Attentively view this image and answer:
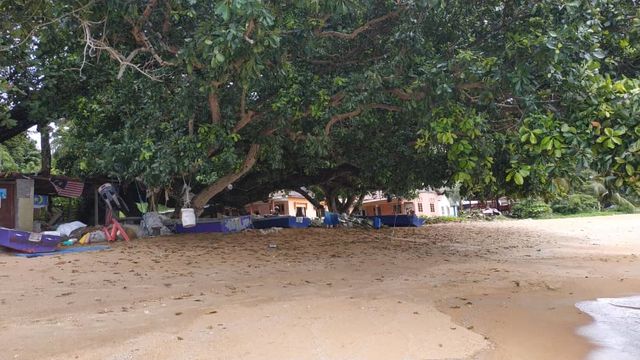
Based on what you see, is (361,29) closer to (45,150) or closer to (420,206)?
(45,150)

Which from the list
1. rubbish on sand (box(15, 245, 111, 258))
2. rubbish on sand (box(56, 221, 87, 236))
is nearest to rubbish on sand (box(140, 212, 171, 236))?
rubbish on sand (box(56, 221, 87, 236))

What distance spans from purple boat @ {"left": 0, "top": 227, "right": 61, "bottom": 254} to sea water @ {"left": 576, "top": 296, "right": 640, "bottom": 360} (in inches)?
414

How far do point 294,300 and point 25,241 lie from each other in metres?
7.00

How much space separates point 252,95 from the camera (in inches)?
412

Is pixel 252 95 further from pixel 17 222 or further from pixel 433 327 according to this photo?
pixel 17 222

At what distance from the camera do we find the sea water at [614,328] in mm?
5418

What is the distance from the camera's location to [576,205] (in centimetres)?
3912

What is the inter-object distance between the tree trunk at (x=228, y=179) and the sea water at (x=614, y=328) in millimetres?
7408

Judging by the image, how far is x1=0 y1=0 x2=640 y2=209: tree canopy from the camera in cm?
634

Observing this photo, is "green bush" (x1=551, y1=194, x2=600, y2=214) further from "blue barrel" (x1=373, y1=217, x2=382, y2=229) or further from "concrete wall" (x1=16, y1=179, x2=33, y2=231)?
"concrete wall" (x1=16, y1=179, x2=33, y2=231)

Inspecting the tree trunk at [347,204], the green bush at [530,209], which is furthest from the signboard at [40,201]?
the green bush at [530,209]

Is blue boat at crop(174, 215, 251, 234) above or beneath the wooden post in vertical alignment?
beneath

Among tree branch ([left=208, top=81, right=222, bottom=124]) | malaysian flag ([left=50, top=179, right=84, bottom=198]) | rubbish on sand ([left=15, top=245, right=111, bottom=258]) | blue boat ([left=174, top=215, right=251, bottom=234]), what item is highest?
tree branch ([left=208, top=81, right=222, bottom=124])

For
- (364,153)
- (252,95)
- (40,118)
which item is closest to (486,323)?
(252,95)
